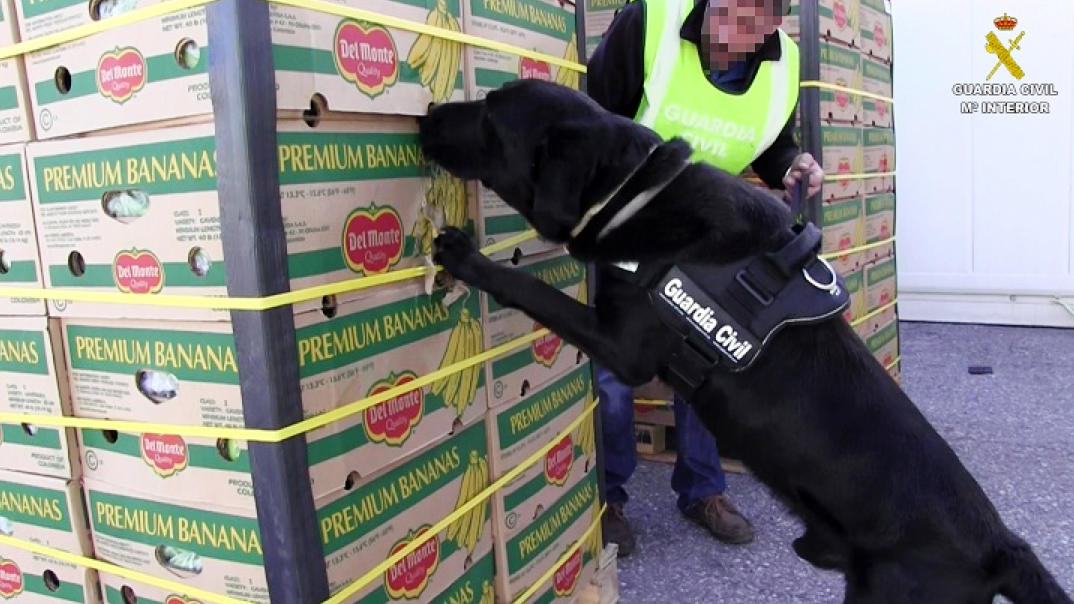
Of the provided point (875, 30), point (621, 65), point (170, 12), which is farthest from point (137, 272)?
point (875, 30)

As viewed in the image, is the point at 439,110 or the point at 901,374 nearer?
the point at 439,110

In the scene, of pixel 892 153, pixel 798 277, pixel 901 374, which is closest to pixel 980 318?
pixel 901 374

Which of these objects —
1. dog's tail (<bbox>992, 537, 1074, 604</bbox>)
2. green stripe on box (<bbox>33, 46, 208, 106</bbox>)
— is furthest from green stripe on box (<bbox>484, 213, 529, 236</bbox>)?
dog's tail (<bbox>992, 537, 1074, 604</bbox>)

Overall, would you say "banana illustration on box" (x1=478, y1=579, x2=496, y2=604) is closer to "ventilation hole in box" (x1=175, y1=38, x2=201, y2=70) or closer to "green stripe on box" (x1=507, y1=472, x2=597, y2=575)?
"green stripe on box" (x1=507, y1=472, x2=597, y2=575)

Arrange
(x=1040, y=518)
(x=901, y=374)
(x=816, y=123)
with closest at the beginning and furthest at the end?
(x=1040, y=518), (x=816, y=123), (x=901, y=374)

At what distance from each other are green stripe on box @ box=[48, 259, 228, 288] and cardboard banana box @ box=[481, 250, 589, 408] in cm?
62

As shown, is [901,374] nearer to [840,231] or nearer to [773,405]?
[840,231]

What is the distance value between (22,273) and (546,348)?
1.08 metres

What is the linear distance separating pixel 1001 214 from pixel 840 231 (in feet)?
8.92

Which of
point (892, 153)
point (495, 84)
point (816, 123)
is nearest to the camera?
point (495, 84)

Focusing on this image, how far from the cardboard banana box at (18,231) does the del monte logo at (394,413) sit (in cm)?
61

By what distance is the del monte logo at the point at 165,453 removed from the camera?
134 cm

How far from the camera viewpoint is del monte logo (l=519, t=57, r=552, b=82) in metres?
1.86

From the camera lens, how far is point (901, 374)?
4.71 meters
